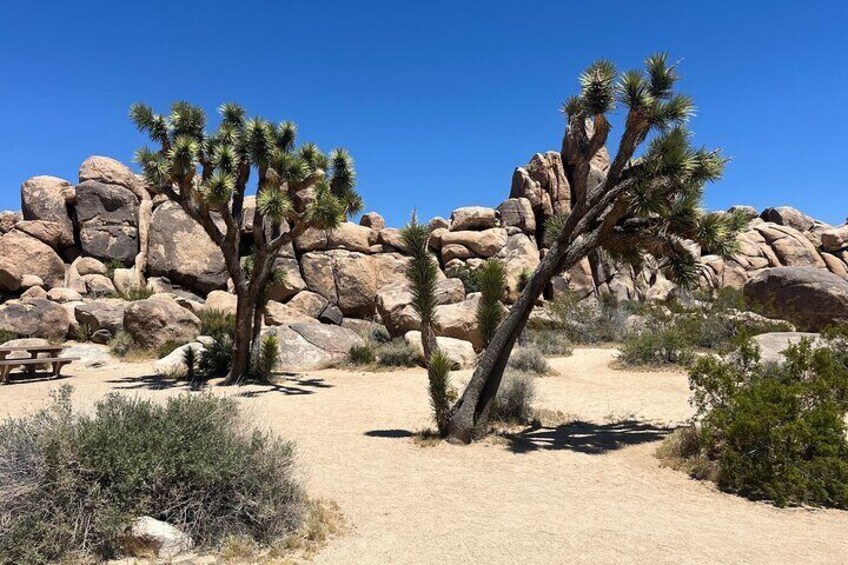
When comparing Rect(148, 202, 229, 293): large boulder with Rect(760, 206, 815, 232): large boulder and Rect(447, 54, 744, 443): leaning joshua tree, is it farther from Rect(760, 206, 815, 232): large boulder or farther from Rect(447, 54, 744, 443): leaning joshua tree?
Rect(760, 206, 815, 232): large boulder

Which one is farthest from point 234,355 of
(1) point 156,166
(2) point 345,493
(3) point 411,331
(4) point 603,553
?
(4) point 603,553

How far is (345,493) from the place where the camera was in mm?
6348

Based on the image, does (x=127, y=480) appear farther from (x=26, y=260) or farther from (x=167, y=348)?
(x=26, y=260)

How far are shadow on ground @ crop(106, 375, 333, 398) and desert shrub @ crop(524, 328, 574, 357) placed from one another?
7.78 metres

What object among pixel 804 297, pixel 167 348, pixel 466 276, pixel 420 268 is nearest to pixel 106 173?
pixel 167 348

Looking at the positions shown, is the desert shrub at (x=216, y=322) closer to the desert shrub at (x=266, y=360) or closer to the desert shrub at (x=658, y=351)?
the desert shrub at (x=266, y=360)

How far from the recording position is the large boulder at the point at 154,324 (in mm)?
19406

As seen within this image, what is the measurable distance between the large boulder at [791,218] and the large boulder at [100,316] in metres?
43.8

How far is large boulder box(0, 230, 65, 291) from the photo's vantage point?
974 inches

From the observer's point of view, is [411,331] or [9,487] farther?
[411,331]

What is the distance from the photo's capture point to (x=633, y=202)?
342 inches

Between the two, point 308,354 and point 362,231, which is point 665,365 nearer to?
point 308,354

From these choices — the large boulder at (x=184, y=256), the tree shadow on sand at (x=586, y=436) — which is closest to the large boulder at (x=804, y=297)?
the tree shadow on sand at (x=586, y=436)

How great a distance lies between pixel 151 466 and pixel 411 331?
1551 centimetres
